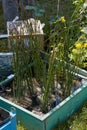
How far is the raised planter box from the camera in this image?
8.68 ft

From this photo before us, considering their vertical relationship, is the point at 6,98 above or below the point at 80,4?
below

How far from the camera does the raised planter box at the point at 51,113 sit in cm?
265

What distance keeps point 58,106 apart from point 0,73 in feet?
2.97

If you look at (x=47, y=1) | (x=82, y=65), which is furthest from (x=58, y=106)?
(x=47, y=1)

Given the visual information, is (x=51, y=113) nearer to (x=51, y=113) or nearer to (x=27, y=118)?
(x=51, y=113)

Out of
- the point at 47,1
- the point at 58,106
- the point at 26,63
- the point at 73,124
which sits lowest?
the point at 73,124

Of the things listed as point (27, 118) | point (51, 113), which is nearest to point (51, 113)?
point (51, 113)

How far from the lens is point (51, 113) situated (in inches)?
105

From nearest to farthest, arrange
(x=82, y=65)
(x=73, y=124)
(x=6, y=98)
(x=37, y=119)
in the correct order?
(x=37, y=119) → (x=73, y=124) → (x=6, y=98) → (x=82, y=65)

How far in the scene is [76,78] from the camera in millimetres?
3225

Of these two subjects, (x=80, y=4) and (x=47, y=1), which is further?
(x=47, y=1)

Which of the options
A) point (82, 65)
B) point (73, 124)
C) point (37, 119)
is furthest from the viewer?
point (82, 65)

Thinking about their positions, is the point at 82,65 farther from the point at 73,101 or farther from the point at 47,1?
the point at 47,1

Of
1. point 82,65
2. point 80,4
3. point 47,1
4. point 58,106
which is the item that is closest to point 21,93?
point 58,106
